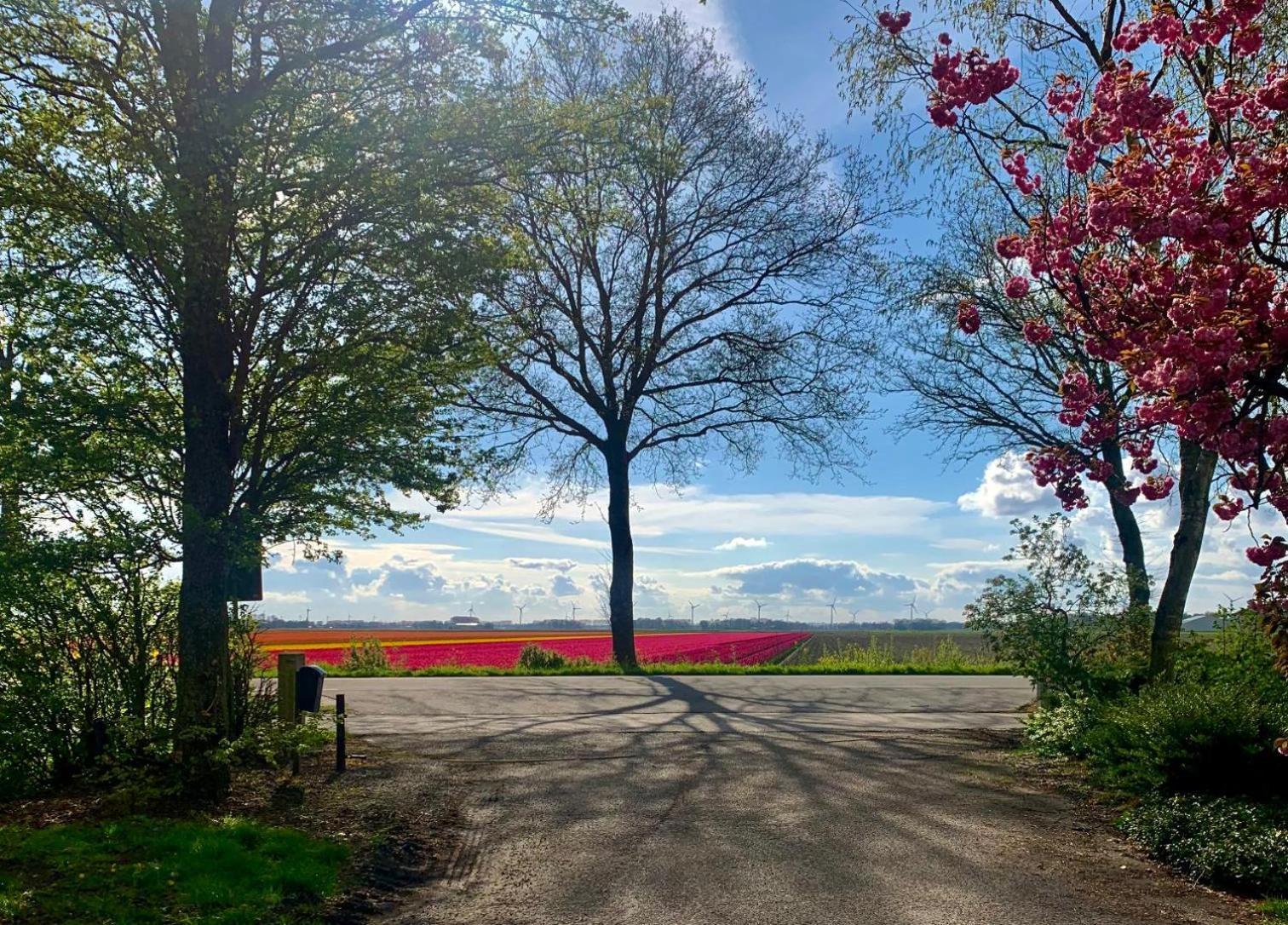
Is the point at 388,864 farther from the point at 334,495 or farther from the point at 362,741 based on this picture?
the point at 362,741

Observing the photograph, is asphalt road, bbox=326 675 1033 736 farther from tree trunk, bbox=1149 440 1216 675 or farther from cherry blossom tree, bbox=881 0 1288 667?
cherry blossom tree, bbox=881 0 1288 667

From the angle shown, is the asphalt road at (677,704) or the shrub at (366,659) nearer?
the asphalt road at (677,704)

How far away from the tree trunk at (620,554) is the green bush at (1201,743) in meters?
17.3

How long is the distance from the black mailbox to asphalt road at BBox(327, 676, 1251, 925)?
44.4 inches

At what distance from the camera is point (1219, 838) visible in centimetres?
774

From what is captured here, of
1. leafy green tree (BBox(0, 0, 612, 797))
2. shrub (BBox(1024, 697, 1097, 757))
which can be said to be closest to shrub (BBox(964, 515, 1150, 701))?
shrub (BBox(1024, 697, 1097, 757))

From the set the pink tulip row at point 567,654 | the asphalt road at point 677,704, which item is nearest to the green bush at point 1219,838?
the asphalt road at point 677,704

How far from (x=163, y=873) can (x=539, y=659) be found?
1822cm

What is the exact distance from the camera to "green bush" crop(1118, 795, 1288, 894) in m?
7.25

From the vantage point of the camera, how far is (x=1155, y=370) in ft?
18.5

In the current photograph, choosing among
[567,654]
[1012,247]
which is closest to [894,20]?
[1012,247]

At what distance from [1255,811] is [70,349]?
36.9ft

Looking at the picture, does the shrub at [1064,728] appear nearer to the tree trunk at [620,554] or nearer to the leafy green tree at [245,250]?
the leafy green tree at [245,250]

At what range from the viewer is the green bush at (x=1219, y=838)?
725 cm
